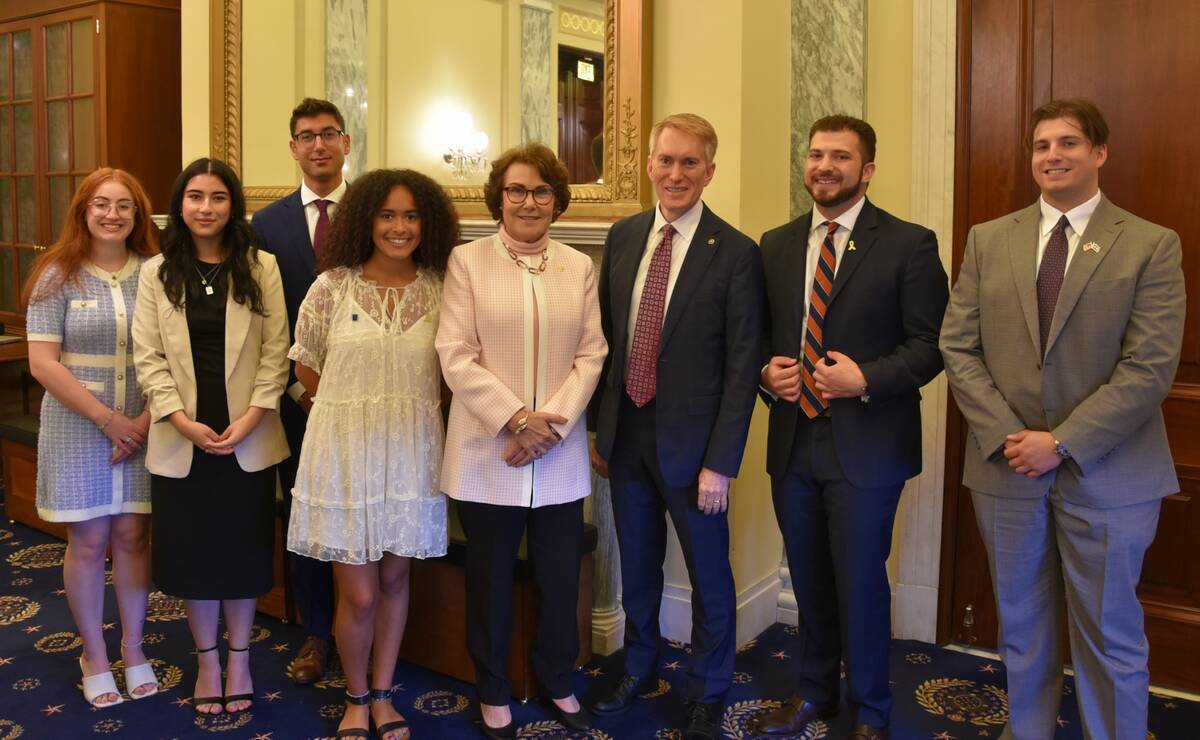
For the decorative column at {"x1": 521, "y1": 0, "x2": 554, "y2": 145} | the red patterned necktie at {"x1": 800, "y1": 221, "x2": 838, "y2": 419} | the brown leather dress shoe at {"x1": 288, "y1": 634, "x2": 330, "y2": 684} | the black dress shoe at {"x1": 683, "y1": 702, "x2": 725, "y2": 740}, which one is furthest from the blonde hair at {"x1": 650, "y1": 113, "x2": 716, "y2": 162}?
the brown leather dress shoe at {"x1": 288, "y1": 634, "x2": 330, "y2": 684}

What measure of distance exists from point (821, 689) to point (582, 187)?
1.80 m

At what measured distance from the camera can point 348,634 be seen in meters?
2.74

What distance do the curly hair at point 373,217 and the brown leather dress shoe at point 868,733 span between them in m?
1.67

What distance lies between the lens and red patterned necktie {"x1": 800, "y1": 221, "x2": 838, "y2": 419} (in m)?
2.65

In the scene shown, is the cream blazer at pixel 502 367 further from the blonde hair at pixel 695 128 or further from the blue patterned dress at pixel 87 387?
the blue patterned dress at pixel 87 387

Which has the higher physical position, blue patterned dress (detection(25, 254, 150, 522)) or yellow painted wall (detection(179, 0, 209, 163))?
yellow painted wall (detection(179, 0, 209, 163))

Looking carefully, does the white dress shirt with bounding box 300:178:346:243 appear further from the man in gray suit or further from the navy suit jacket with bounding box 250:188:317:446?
the man in gray suit

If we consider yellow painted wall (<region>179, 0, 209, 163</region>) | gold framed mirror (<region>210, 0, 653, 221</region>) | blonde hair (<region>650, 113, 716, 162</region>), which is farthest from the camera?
yellow painted wall (<region>179, 0, 209, 163</region>)

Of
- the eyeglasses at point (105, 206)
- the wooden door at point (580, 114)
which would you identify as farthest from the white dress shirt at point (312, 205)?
the wooden door at point (580, 114)

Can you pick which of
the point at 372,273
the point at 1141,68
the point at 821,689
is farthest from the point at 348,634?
the point at 1141,68

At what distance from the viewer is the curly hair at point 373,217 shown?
264 cm

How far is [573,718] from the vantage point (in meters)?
2.89

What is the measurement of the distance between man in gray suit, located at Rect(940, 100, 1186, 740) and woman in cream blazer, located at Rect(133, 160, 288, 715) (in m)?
1.89

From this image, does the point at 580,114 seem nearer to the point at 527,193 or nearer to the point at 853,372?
the point at 527,193
